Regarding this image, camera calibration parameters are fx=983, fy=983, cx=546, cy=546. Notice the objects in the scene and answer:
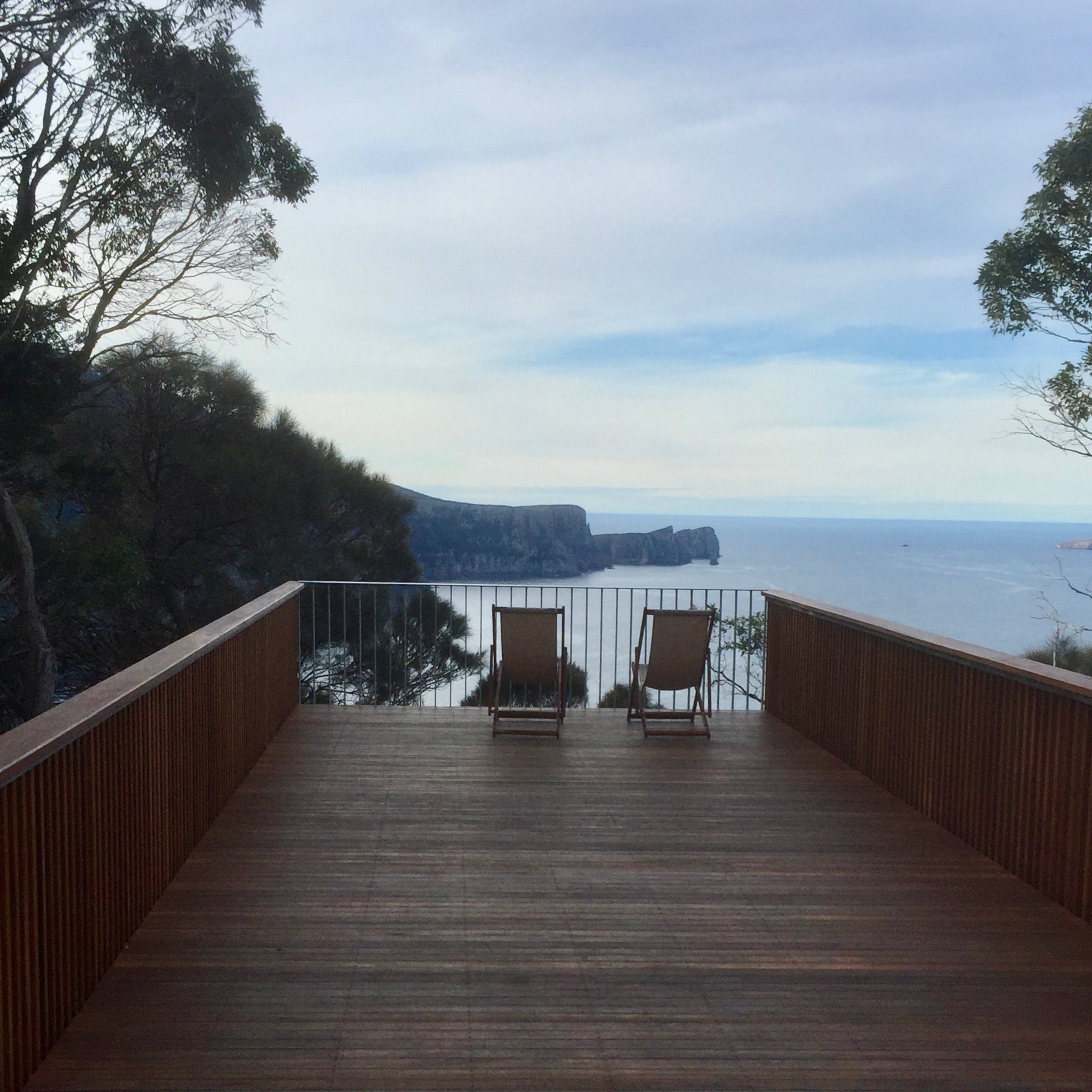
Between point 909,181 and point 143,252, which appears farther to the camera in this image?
point 909,181

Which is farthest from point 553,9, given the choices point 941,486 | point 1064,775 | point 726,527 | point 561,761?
point 726,527

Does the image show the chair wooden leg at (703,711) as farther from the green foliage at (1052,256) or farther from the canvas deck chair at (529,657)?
the green foliage at (1052,256)

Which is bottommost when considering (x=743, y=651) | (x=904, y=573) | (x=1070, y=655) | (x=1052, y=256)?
(x=904, y=573)

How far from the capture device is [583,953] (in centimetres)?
293

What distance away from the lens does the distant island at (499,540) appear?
19.3m

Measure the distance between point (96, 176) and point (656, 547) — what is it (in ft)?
49.3

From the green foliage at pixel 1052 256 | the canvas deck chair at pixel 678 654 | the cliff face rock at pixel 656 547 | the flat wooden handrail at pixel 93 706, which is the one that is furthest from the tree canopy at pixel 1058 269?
the flat wooden handrail at pixel 93 706

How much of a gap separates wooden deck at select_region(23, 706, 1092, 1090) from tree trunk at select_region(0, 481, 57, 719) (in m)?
10.7

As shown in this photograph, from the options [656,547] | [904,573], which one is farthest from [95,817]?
[904,573]

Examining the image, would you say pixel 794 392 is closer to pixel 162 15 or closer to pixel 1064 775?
pixel 162 15

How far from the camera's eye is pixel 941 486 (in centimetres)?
3172

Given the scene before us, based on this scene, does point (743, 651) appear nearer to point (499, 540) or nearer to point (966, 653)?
point (499, 540)

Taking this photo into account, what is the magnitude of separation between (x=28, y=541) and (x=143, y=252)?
4739mm

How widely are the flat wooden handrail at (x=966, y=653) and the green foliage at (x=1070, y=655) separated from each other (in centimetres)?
1179
